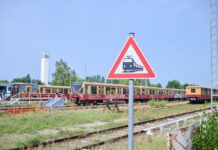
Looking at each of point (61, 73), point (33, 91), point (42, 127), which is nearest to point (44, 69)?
point (61, 73)

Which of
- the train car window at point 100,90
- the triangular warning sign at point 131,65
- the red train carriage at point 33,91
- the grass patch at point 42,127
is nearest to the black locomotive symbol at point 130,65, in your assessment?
the triangular warning sign at point 131,65

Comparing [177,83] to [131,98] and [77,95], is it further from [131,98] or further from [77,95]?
[131,98]

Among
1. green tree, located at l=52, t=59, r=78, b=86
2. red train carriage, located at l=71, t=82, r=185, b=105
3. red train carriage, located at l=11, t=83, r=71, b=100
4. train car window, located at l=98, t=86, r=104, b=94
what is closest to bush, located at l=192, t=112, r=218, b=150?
red train carriage, located at l=71, t=82, r=185, b=105

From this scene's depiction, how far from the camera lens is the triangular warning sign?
4.52 meters

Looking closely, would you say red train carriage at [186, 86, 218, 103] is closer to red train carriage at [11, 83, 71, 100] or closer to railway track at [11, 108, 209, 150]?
red train carriage at [11, 83, 71, 100]

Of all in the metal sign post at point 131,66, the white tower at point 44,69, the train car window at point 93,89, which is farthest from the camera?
the white tower at point 44,69

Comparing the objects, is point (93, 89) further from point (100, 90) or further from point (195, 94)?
point (195, 94)

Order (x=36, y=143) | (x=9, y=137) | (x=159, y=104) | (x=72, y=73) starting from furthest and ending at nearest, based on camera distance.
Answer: (x=72, y=73) < (x=159, y=104) < (x=9, y=137) < (x=36, y=143)

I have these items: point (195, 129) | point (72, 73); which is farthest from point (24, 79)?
point (195, 129)

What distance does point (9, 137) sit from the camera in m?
12.4

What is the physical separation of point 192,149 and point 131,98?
371 centimetres

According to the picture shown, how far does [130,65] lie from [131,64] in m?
0.02

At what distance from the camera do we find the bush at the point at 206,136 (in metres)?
7.41

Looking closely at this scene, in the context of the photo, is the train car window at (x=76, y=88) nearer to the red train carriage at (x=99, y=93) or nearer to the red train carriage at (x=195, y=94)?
the red train carriage at (x=99, y=93)
